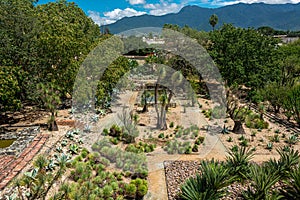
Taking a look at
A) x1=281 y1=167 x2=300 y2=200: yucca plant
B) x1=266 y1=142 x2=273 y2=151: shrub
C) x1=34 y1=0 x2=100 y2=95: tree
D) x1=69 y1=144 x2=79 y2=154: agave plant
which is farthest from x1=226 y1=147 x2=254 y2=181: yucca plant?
x1=34 y1=0 x2=100 y2=95: tree

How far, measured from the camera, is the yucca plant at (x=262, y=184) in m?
6.73

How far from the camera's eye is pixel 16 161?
29.2 ft

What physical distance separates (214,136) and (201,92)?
9.78m

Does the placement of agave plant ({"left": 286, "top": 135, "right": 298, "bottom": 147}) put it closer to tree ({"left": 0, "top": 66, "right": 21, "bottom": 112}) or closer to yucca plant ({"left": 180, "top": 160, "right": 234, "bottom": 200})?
yucca plant ({"left": 180, "top": 160, "right": 234, "bottom": 200})

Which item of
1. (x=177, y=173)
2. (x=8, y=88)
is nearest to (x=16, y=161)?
(x=8, y=88)

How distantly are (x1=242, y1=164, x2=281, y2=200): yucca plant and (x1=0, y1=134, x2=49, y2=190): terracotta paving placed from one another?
23.5ft

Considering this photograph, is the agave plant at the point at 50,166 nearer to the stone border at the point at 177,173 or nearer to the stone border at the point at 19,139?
the stone border at the point at 19,139

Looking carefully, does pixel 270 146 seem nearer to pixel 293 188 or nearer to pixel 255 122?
pixel 255 122

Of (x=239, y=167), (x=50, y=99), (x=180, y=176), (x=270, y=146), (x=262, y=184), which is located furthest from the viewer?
(x=50, y=99)

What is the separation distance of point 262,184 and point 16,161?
26.4 ft

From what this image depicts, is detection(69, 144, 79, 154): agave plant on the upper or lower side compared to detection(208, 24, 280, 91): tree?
lower

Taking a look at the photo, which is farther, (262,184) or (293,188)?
(293,188)

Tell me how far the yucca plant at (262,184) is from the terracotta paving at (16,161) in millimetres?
7167

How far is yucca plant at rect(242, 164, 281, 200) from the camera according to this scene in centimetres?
673
